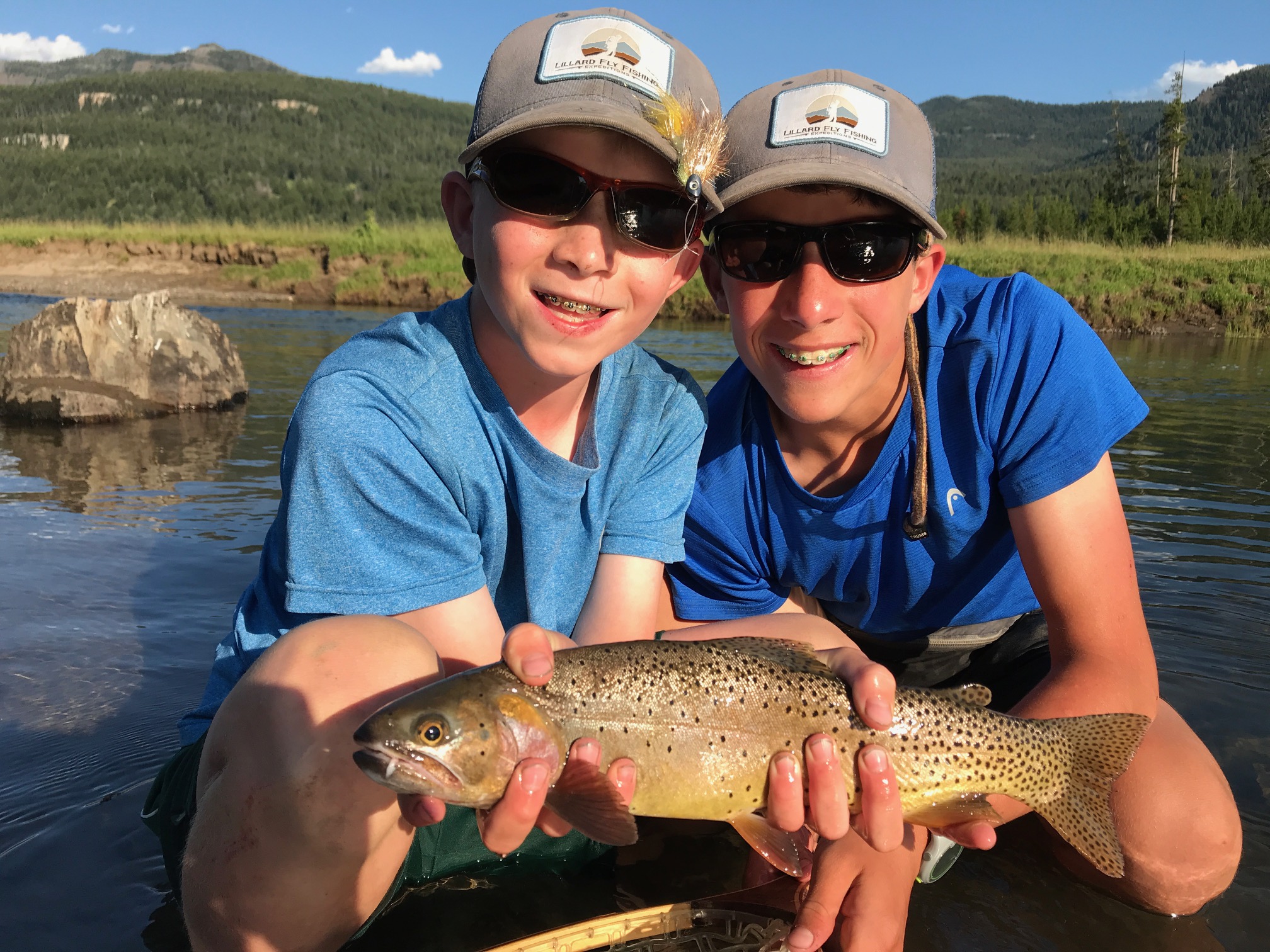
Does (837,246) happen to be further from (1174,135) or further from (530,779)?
(1174,135)

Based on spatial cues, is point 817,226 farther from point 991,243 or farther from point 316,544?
point 991,243

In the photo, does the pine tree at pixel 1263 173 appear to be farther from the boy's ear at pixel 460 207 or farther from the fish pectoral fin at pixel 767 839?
the fish pectoral fin at pixel 767 839

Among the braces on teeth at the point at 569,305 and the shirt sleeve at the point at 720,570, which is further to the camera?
the shirt sleeve at the point at 720,570

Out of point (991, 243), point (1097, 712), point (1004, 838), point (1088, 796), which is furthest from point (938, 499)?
point (991, 243)

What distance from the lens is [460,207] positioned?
2930mm

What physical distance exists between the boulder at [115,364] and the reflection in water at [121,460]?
0.62ft

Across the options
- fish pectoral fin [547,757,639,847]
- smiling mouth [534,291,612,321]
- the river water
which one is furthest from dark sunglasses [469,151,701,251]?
the river water

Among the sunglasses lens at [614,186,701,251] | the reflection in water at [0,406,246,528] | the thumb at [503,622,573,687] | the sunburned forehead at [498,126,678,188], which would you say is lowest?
the reflection in water at [0,406,246,528]

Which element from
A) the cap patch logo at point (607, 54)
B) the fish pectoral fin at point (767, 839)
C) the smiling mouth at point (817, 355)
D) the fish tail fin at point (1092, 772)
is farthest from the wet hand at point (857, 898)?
the cap patch logo at point (607, 54)

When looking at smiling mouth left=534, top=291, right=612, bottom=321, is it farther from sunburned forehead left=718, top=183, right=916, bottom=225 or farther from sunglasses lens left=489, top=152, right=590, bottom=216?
sunburned forehead left=718, top=183, right=916, bottom=225

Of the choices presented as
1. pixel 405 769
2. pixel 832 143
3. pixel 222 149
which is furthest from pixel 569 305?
pixel 222 149

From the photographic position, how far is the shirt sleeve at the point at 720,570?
3369 mm

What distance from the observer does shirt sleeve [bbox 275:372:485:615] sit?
7.86 ft

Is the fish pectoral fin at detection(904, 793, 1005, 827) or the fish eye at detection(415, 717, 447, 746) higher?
the fish eye at detection(415, 717, 447, 746)
